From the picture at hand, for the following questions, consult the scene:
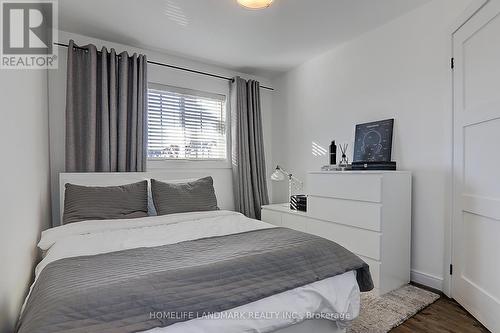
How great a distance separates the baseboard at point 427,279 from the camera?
2148 mm

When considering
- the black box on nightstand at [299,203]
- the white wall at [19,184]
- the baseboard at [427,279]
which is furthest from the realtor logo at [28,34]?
the baseboard at [427,279]

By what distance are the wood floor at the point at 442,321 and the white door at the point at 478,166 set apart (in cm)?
6

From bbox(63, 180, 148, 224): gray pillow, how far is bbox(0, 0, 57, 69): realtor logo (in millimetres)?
982

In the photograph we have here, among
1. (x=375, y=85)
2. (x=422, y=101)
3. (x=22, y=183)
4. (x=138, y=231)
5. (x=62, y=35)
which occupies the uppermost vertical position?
(x=62, y=35)

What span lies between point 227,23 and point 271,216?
218cm

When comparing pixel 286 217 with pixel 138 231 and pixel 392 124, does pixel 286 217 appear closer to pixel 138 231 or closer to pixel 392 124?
pixel 392 124

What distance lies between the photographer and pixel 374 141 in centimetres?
261

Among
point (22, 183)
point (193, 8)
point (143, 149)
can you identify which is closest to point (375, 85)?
point (193, 8)

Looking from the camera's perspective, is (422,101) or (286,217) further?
(286,217)

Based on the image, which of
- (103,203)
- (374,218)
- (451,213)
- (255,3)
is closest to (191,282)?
(103,203)

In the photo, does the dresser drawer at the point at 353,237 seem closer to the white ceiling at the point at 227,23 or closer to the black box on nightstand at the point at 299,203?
the black box on nightstand at the point at 299,203

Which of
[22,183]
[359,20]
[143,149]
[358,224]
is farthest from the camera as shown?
[143,149]

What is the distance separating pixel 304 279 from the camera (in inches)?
51.3

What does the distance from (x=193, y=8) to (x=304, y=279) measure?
2282mm
